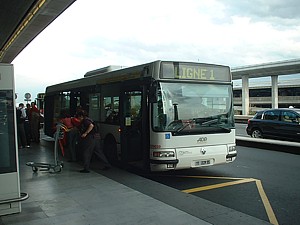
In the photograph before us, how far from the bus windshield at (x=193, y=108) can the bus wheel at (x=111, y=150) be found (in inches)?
92.2

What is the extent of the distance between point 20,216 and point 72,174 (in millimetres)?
3048

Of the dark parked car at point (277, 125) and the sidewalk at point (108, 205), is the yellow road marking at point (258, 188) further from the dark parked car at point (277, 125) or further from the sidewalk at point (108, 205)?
the dark parked car at point (277, 125)

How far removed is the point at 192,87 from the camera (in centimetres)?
777

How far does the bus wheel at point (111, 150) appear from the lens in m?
9.24

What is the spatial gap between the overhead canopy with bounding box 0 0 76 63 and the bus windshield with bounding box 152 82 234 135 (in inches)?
274

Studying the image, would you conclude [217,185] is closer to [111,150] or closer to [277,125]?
[111,150]

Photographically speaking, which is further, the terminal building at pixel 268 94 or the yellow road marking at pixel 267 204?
the terminal building at pixel 268 94

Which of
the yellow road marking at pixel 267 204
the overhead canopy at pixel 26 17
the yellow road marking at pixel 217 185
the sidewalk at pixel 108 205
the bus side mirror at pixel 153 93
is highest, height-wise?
the overhead canopy at pixel 26 17

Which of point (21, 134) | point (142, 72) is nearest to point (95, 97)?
point (142, 72)

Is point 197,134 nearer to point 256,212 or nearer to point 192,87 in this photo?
point 192,87

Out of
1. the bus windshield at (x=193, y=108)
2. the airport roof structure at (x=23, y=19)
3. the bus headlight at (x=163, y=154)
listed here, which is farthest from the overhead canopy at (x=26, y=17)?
the bus headlight at (x=163, y=154)

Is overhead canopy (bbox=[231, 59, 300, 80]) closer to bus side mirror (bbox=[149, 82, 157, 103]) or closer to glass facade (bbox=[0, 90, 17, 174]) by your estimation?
bus side mirror (bbox=[149, 82, 157, 103])

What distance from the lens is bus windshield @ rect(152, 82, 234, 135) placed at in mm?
7375

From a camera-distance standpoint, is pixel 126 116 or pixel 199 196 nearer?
pixel 199 196
